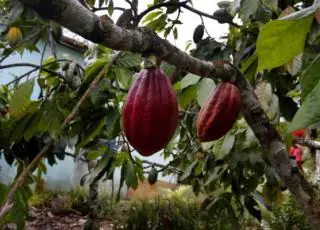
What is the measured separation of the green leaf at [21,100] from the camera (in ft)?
3.64

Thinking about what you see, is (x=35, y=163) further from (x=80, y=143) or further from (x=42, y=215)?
(x=42, y=215)

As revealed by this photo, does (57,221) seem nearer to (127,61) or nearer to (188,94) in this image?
(127,61)

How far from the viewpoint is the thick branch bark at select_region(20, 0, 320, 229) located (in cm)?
44

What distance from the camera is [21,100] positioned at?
44.6 inches

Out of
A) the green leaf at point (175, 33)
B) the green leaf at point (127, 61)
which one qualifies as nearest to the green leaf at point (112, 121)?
the green leaf at point (127, 61)

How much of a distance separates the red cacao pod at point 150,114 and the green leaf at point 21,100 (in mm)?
551

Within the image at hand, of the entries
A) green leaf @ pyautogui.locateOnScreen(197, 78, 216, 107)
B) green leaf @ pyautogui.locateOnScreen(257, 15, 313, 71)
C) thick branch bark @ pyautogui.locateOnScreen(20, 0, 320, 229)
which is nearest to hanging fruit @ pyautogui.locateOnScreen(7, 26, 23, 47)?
green leaf @ pyautogui.locateOnScreen(197, 78, 216, 107)

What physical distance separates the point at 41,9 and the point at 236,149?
142 centimetres

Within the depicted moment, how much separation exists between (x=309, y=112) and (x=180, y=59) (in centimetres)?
40

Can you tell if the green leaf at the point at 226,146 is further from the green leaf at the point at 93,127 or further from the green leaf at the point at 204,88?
the green leaf at the point at 204,88

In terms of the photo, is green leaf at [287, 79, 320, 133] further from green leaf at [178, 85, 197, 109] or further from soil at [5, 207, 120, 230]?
soil at [5, 207, 120, 230]

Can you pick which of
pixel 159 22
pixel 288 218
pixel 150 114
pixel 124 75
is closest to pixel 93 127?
pixel 124 75

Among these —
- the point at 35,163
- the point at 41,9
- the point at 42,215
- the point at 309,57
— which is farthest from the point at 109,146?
the point at 42,215

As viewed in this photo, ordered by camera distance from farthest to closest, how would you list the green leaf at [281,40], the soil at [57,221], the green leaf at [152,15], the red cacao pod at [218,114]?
the soil at [57,221], the green leaf at [152,15], the red cacao pod at [218,114], the green leaf at [281,40]
